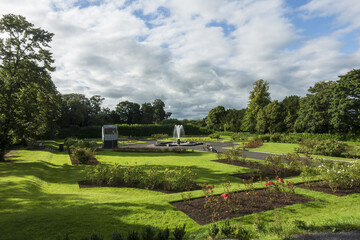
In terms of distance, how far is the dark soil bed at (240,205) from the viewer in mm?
5803

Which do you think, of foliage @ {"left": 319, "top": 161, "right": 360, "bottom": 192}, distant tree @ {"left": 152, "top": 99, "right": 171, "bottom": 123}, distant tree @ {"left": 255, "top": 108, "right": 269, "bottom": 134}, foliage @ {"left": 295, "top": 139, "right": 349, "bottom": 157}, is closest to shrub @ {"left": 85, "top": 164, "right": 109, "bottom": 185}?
foliage @ {"left": 319, "top": 161, "right": 360, "bottom": 192}

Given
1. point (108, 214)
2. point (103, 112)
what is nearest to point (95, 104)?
point (103, 112)

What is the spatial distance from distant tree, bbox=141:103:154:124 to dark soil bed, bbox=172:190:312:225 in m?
74.6

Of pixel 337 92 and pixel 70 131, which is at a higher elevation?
pixel 337 92

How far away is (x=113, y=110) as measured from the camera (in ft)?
252

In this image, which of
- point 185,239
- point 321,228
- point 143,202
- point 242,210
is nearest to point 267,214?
point 242,210

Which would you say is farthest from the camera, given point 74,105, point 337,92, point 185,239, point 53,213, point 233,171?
point 74,105

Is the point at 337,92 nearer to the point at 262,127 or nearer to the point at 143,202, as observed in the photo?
the point at 262,127

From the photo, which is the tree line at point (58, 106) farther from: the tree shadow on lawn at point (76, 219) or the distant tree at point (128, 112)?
the tree shadow on lawn at point (76, 219)

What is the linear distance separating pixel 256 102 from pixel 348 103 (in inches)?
1025

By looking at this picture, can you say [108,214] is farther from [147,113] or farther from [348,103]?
[147,113]

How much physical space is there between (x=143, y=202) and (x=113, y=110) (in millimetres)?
74429

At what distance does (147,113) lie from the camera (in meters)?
80.9

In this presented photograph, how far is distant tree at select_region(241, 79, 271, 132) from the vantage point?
5530 centimetres
